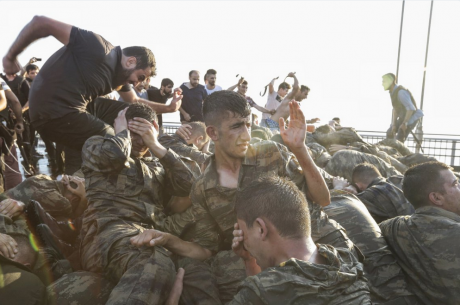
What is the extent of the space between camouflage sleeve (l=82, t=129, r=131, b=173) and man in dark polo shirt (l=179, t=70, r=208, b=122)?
19.0ft

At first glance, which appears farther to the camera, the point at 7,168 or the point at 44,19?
the point at 7,168

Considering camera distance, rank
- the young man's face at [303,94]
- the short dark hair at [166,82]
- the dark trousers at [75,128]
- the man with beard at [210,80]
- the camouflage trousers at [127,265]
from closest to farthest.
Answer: the camouflage trousers at [127,265], the dark trousers at [75,128], the young man's face at [303,94], the short dark hair at [166,82], the man with beard at [210,80]

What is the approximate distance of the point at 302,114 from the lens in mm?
2484

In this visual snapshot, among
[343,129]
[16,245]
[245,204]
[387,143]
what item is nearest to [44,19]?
[16,245]

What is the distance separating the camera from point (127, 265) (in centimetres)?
269

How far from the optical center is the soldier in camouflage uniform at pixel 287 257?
1721mm

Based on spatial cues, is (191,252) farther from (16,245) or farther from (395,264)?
(395,264)

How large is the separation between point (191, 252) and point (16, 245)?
1089 millimetres

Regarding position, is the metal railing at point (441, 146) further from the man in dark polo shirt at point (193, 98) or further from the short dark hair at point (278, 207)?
the short dark hair at point (278, 207)

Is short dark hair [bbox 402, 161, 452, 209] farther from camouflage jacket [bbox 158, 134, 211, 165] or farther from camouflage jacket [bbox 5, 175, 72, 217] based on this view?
camouflage jacket [bbox 5, 175, 72, 217]

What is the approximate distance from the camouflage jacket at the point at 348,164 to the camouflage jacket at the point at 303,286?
3597 millimetres

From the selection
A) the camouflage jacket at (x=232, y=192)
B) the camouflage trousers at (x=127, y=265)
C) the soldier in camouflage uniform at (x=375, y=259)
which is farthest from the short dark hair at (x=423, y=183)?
the camouflage trousers at (x=127, y=265)

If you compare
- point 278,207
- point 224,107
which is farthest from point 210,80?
Result: point 278,207

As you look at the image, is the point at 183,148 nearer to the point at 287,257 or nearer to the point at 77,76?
the point at 77,76
